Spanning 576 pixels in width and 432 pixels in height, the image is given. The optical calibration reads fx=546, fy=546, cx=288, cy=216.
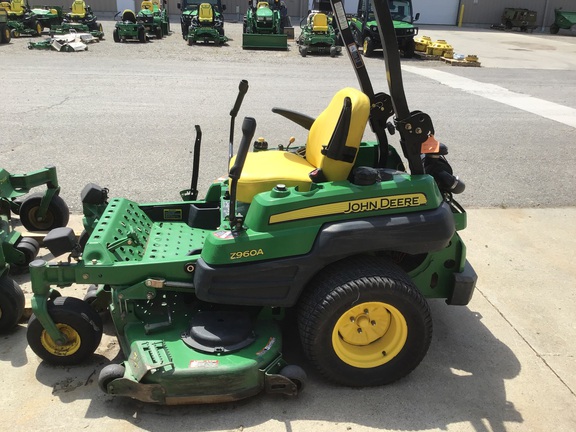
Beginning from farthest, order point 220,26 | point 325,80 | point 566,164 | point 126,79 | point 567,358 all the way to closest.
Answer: point 220,26
point 325,80
point 126,79
point 566,164
point 567,358

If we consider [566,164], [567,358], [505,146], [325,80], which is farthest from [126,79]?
[567,358]

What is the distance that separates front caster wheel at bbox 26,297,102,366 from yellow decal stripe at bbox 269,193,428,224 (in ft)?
3.58

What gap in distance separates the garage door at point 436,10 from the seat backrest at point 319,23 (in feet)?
51.3

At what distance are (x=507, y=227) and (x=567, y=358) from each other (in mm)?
1930

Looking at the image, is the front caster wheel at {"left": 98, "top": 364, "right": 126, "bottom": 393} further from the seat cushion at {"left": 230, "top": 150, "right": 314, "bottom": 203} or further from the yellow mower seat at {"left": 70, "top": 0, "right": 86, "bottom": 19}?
the yellow mower seat at {"left": 70, "top": 0, "right": 86, "bottom": 19}

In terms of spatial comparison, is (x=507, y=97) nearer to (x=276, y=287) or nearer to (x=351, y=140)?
(x=351, y=140)

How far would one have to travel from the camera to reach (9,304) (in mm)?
3053

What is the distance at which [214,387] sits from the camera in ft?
8.42

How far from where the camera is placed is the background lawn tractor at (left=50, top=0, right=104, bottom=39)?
18641 millimetres

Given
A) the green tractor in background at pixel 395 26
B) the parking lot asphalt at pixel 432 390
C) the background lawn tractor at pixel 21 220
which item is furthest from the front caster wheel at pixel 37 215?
the green tractor in background at pixel 395 26

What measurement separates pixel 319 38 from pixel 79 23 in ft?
29.5

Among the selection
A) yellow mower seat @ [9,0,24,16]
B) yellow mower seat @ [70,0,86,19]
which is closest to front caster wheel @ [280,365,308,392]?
yellow mower seat @ [9,0,24,16]

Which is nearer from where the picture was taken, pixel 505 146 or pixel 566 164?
pixel 566 164

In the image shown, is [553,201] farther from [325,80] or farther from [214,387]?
[325,80]
